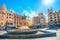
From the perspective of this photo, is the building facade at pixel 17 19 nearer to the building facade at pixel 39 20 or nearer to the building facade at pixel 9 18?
the building facade at pixel 9 18

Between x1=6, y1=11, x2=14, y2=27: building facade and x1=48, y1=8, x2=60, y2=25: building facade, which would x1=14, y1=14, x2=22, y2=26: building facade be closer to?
x1=6, y1=11, x2=14, y2=27: building facade

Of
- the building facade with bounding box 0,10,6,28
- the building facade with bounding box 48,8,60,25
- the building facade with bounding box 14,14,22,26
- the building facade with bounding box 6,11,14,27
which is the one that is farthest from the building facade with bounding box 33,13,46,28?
the building facade with bounding box 0,10,6,28

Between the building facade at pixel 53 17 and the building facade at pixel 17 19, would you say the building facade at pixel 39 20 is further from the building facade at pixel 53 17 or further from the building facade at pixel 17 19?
the building facade at pixel 17 19

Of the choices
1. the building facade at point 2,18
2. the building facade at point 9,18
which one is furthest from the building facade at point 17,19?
the building facade at point 2,18

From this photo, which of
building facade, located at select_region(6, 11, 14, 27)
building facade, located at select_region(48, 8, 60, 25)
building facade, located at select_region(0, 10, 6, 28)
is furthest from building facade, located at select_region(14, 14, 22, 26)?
building facade, located at select_region(48, 8, 60, 25)

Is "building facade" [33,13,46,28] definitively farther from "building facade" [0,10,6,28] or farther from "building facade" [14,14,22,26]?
"building facade" [0,10,6,28]

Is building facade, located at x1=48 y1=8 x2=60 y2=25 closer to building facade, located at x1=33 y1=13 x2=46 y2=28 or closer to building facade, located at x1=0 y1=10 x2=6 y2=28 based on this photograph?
building facade, located at x1=33 y1=13 x2=46 y2=28

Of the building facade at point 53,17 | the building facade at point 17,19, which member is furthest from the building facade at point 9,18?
the building facade at point 53,17

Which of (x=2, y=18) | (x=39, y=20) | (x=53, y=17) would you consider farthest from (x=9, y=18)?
(x=53, y=17)

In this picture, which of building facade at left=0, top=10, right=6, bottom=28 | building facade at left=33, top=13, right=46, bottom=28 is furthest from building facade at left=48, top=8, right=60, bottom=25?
building facade at left=0, top=10, right=6, bottom=28

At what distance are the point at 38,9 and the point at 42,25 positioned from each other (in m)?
0.47

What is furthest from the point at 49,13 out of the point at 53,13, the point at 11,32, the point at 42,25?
the point at 11,32

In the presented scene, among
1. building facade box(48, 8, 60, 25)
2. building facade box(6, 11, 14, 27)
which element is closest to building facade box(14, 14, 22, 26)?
building facade box(6, 11, 14, 27)

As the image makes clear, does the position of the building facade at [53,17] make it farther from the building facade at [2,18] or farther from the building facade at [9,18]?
the building facade at [2,18]
